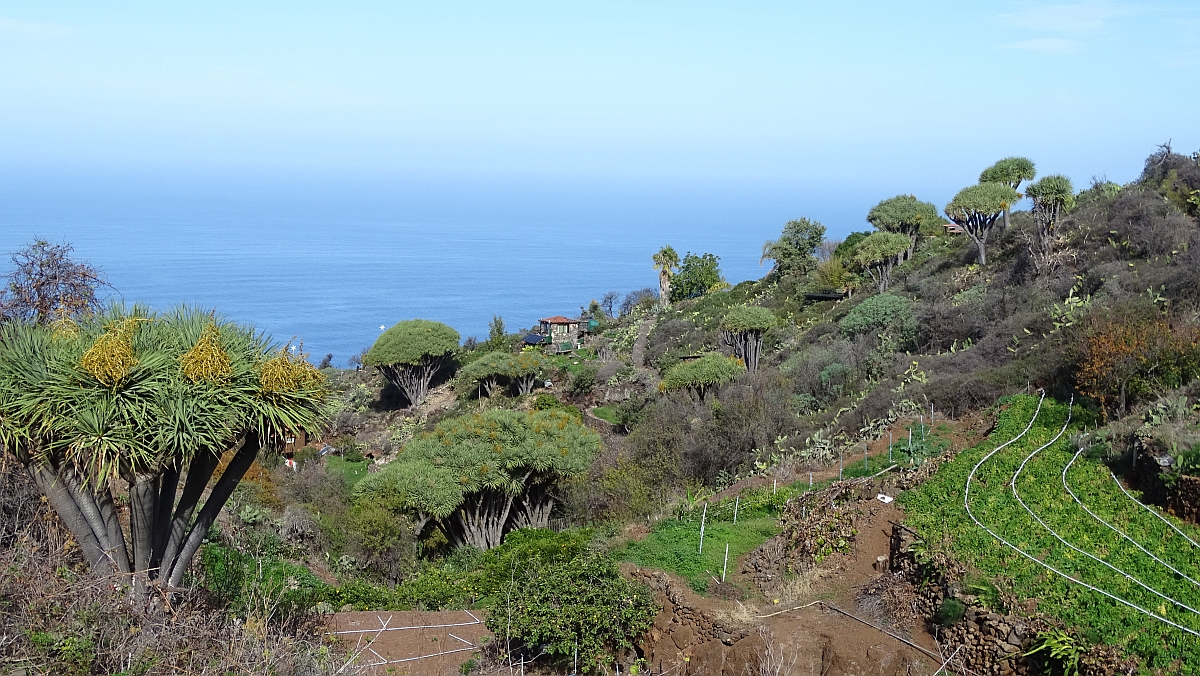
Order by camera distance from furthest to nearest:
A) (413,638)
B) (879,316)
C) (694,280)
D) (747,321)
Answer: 1. (694,280)
2. (747,321)
3. (879,316)
4. (413,638)

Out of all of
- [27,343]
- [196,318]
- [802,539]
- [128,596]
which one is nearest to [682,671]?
[802,539]

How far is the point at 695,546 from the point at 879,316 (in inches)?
770

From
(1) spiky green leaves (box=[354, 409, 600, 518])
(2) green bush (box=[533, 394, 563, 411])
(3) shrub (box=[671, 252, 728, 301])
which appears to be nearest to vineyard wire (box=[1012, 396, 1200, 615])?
(1) spiky green leaves (box=[354, 409, 600, 518])

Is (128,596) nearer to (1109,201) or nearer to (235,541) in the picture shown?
(235,541)

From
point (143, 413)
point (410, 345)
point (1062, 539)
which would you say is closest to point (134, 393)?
point (143, 413)

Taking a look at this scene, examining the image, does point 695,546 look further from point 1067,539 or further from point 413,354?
point 413,354

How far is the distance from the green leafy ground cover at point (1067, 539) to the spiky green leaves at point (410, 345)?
34491mm

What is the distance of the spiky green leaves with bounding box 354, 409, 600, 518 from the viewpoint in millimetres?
17828

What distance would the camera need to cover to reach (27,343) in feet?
24.9

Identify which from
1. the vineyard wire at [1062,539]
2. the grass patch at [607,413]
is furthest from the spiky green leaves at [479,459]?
the grass patch at [607,413]

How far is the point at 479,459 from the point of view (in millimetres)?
18438

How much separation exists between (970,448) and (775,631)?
634 centimetres

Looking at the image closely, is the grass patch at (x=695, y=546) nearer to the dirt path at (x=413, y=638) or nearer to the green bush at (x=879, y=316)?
the dirt path at (x=413, y=638)

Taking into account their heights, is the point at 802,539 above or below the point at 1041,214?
below
